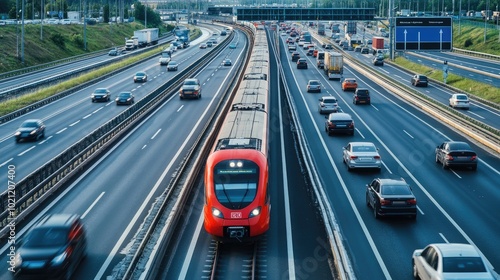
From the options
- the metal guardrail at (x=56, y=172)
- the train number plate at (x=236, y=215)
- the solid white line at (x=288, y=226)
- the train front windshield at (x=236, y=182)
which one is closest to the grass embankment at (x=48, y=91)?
the metal guardrail at (x=56, y=172)

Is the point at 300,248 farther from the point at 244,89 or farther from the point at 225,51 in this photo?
the point at 225,51

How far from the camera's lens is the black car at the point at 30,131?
141 feet

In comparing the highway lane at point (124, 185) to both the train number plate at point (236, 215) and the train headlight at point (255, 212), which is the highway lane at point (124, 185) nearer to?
the train number plate at point (236, 215)

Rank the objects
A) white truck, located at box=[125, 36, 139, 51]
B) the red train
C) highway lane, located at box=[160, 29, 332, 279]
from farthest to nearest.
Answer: white truck, located at box=[125, 36, 139, 51] < the red train < highway lane, located at box=[160, 29, 332, 279]

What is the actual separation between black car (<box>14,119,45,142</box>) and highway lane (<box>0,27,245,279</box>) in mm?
5375

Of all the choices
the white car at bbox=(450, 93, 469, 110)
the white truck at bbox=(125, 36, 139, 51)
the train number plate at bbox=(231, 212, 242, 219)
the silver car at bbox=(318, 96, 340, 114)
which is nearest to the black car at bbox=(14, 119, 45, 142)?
the silver car at bbox=(318, 96, 340, 114)

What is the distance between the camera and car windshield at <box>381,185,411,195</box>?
84.5 ft

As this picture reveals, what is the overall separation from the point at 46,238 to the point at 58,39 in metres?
103

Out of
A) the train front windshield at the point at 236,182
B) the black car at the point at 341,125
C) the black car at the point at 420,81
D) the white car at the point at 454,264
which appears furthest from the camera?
the black car at the point at 420,81

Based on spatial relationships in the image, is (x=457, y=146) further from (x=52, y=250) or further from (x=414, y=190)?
(x=52, y=250)

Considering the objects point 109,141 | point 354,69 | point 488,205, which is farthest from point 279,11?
point 488,205

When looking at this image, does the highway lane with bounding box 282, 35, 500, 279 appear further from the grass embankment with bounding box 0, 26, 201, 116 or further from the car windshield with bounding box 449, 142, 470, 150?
the grass embankment with bounding box 0, 26, 201, 116

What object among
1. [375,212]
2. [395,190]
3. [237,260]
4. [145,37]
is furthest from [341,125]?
[145,37]

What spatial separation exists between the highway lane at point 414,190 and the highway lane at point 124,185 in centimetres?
748
